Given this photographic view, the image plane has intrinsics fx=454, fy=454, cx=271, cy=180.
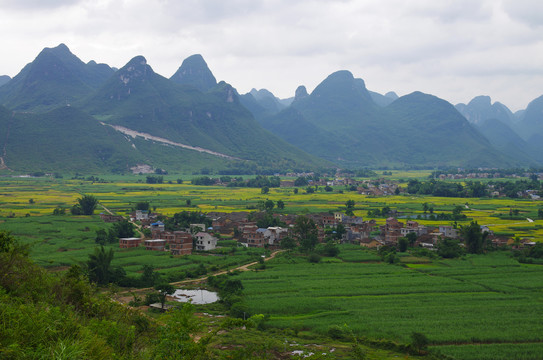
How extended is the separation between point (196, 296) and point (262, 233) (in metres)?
19.4

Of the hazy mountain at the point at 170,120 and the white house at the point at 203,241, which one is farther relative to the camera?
the hazy mountain at the point at 170,120

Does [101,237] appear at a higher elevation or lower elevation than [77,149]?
lower

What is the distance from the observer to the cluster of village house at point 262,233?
43.8 meters

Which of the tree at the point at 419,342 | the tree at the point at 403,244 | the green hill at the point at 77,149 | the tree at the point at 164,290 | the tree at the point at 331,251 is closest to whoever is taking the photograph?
the tree at the point at 419,342

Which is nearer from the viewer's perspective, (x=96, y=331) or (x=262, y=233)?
(x=96, y=331)

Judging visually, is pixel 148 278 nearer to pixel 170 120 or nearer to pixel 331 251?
pixel 331 251

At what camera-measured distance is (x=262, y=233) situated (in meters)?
48.7

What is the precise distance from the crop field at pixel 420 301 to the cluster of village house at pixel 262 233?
8509 mm

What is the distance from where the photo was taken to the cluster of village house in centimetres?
4384

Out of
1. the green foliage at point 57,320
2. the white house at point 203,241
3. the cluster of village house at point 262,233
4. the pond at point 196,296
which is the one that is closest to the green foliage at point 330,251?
the cluster of village house at point 262,233

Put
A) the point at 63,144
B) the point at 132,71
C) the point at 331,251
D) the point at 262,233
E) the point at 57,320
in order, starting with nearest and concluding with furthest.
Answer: the point at 57,320, the point at 331,251, the point at 262,233, the point at 63,144, the point at 132,71

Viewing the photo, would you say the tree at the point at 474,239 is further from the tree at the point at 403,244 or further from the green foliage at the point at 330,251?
the green foliage at the point at 330,251

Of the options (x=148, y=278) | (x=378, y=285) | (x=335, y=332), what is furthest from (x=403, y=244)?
(x=148, y=278)

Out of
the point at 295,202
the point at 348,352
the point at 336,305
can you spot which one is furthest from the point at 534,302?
the point at 295,202
